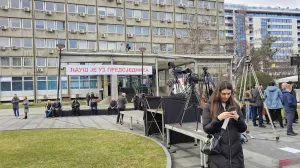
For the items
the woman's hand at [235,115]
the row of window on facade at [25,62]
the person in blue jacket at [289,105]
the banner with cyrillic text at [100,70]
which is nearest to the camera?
the woman's hand at [235,115]

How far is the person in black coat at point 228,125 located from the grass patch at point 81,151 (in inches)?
113

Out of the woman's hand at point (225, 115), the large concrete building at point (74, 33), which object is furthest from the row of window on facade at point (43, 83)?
the woman's hand at point (225, 115)

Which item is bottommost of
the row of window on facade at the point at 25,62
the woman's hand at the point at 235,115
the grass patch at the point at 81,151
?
the grass patch at the point at 81,151

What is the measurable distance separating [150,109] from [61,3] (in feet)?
129

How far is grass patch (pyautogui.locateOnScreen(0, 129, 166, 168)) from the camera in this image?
610 centimetres

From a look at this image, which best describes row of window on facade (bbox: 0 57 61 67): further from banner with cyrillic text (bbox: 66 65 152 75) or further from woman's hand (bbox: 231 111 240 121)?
woman's hand (bbox: 231 111 240 121)

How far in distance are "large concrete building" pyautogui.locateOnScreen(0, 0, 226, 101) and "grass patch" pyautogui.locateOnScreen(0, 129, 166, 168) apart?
28.3 m

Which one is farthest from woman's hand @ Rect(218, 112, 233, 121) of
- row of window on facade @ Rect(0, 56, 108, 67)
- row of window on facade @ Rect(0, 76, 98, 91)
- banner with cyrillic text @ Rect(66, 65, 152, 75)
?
row of window on facade @ Rect(0, 76, 98, 91)

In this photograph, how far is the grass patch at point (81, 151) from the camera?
6.10 meters

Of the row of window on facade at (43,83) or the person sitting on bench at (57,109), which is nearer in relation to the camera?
the person sitting on bench at (57,109)

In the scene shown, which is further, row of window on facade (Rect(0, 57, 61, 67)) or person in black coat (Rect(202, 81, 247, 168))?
row of window on facade (Rect(0, 57, 61, 67))

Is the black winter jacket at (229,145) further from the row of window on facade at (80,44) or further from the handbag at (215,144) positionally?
the row of window on facade at (80,44)

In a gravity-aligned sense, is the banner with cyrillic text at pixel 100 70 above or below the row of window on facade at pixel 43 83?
above

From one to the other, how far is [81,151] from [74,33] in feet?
128
